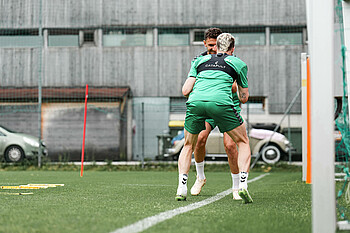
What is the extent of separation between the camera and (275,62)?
2273 centimetres

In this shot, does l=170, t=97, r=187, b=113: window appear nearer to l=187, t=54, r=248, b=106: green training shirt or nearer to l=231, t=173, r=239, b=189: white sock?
l=231, t=173, r=239, b=189: white sock

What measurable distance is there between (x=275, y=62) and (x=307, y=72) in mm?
14667

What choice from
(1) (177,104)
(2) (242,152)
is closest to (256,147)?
(1) (177,104)

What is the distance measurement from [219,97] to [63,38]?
19814 millimetres

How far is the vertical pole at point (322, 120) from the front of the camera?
257cm

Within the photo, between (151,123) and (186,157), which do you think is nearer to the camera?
(186,157)

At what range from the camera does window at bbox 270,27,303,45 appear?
22.9 meters

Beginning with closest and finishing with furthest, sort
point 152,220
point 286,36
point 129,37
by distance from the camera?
point 152,220, point 286,36, point 129,37

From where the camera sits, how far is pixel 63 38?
78.0ft

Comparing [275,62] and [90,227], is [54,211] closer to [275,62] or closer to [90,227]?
[90,227]

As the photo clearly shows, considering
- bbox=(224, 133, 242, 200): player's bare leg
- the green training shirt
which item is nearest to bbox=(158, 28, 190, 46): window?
bbox=(224, 133, 242, 200): player's bare leg

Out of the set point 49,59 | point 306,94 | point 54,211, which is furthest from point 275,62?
point 54,211

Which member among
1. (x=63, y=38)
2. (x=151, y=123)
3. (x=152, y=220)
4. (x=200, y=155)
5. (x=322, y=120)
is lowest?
(x=152, y=220)

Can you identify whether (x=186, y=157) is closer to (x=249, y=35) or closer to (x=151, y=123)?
(x=151, y=123)
